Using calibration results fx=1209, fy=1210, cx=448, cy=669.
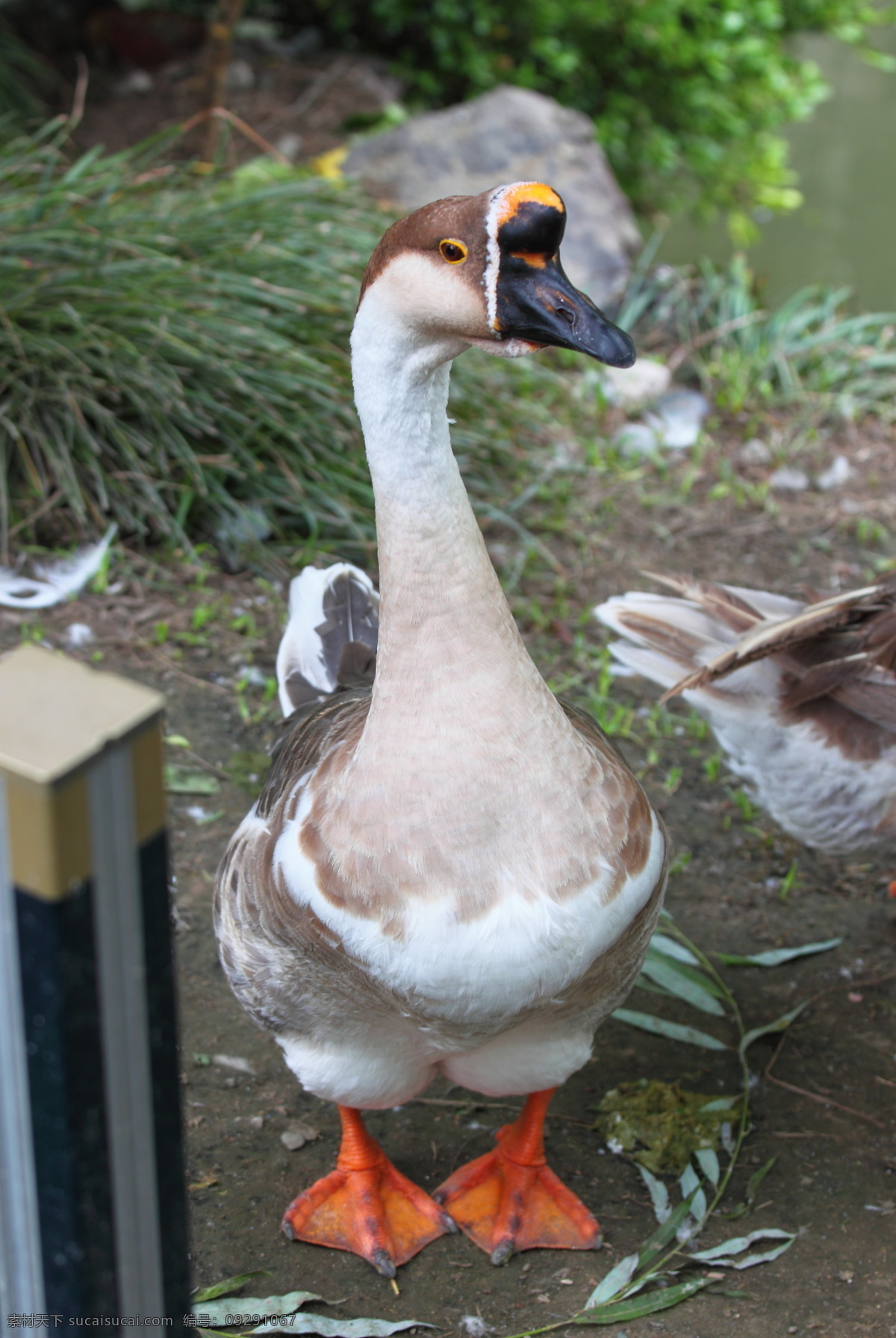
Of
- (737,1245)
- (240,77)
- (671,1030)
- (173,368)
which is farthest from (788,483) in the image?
(240,77)

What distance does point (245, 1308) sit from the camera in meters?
2.15

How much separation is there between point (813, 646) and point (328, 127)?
15.9 ft

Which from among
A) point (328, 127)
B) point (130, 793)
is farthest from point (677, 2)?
point (130, 793)

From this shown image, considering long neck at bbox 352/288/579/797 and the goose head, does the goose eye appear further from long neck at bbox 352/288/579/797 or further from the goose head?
long neck at bbox 352/288/579/797

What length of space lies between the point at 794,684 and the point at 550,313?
5.05 ft

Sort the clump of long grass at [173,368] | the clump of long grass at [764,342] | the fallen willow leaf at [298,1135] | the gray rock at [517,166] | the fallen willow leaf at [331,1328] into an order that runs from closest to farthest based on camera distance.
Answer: the fallen willow leaf at [331,1328], the fallen willow leaf at [298,1135], the clump of long grass at [173,368], the clump of long grass at [764,342], the gray rock at [517,166]

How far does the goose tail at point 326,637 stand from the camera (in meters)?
2.74

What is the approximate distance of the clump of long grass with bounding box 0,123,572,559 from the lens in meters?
3.88

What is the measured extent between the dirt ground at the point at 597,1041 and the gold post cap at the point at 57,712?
1.63m

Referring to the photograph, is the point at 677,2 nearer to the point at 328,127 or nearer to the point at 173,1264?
the point at 328,127

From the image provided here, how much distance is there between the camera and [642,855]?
1.98 meters

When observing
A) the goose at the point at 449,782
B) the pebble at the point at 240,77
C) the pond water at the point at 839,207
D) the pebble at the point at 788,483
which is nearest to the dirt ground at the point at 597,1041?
the pebble at the point at 788,483

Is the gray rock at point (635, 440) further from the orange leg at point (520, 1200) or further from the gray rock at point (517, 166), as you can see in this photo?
the orange leg at point (520, 1200)

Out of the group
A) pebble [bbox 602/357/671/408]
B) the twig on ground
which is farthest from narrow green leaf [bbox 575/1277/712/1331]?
pebble [bbox 602/357/671/408]
